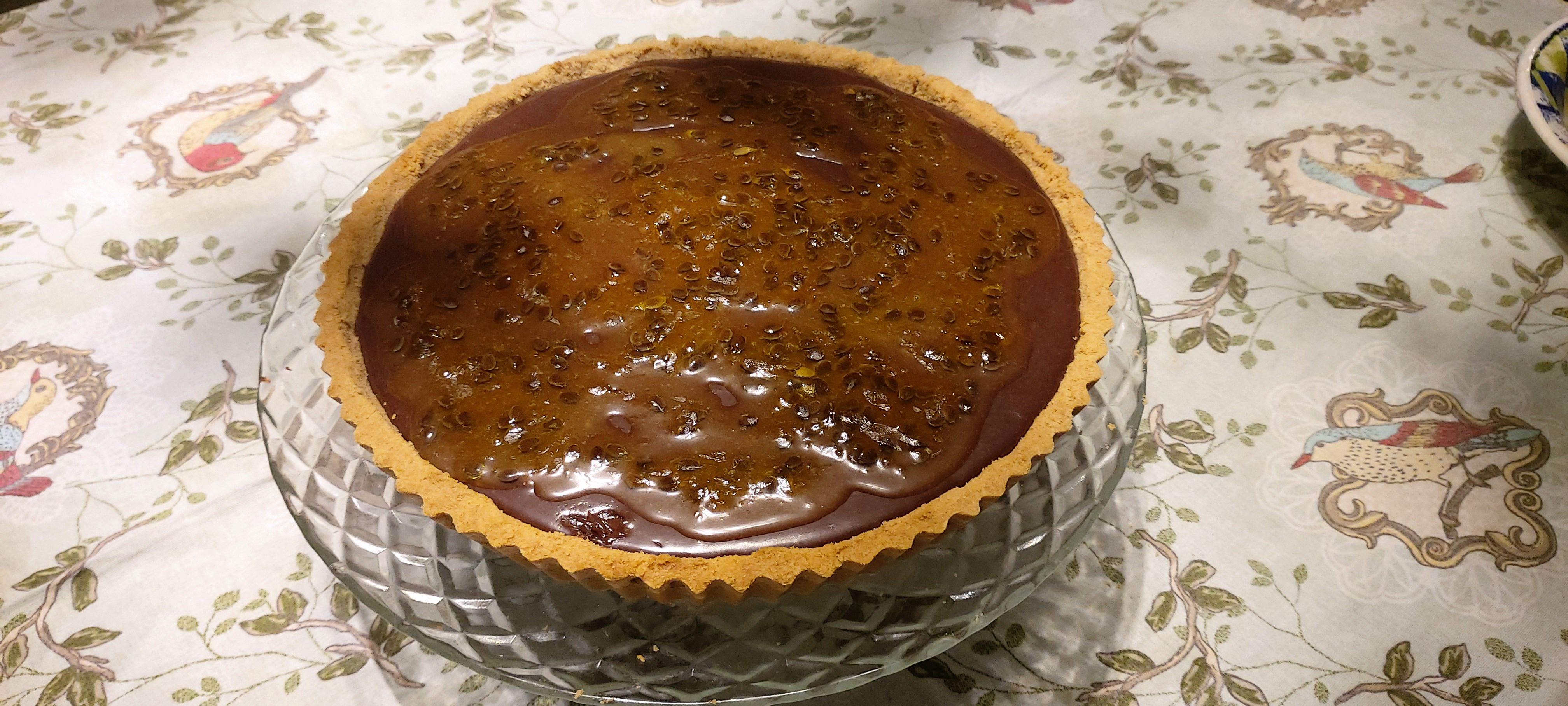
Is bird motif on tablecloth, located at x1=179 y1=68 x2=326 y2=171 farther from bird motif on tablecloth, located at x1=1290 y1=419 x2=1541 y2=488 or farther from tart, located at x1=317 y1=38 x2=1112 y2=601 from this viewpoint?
bird motif on tablecloth, located at x1=1290 y1=419 x2=1541 y2=488

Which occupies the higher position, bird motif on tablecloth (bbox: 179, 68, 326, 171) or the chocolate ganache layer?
the chocolate ganache layer

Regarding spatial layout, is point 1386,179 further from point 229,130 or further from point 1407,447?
point 229,130

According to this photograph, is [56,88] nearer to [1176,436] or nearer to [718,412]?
[718,412]

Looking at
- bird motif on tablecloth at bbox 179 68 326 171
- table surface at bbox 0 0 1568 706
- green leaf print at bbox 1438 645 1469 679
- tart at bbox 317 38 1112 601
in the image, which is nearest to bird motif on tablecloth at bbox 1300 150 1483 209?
table surface at bbox 0 0 1568 706

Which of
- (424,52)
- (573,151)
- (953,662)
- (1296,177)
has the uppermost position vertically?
(573,151)

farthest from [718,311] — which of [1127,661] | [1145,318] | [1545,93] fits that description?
[1545,93]

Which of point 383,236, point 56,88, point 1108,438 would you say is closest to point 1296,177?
point 1108,438
